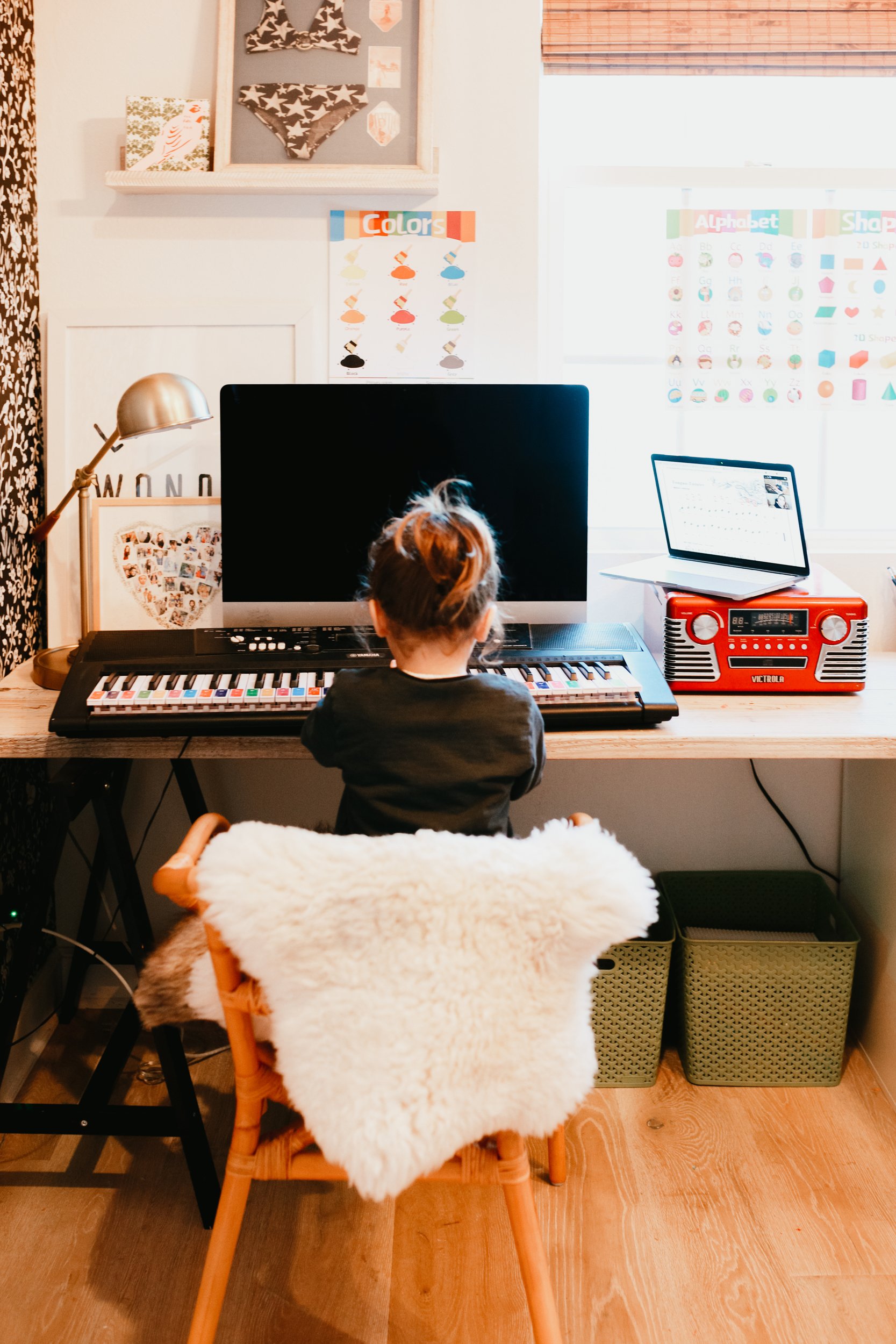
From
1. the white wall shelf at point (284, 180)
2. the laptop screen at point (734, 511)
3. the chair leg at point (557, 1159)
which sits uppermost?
the white wall shelf at point (284, 180)

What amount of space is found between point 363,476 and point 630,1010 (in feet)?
3.56

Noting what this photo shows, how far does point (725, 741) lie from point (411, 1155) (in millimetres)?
768

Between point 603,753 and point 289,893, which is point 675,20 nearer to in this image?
point 603,753

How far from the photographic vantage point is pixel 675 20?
1968 millimetres

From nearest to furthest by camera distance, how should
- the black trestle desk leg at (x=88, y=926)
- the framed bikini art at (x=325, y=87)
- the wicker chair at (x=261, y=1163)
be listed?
the wicker chair at (x=261, y=1163) → the black trestle desk leg at (x=88, y=926) → the framed bikini art at (x=325, y=87)

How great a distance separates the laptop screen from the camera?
5.99 feet

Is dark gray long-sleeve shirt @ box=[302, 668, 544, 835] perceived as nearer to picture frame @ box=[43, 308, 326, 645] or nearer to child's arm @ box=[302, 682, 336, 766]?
child's arm @ box=[302, 682, 336, 766]

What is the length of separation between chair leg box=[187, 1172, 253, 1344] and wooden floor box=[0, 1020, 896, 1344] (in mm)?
164

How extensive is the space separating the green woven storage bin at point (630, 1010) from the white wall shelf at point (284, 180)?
147 centimetres

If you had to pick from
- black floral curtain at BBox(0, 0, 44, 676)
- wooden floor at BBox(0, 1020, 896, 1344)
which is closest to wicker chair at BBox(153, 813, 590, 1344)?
wooden floor at BBox(0, 1020, 896, 1344)

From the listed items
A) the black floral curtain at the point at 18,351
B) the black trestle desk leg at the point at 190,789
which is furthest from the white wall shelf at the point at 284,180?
the black trestle desk leg at the point at 190,789

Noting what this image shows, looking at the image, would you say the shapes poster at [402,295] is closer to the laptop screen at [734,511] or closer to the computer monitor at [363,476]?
the computer monitor at [363,476]

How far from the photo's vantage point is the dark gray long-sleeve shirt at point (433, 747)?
45.3 inches

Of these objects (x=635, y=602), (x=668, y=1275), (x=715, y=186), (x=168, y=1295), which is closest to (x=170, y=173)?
(x=715, y=186)
